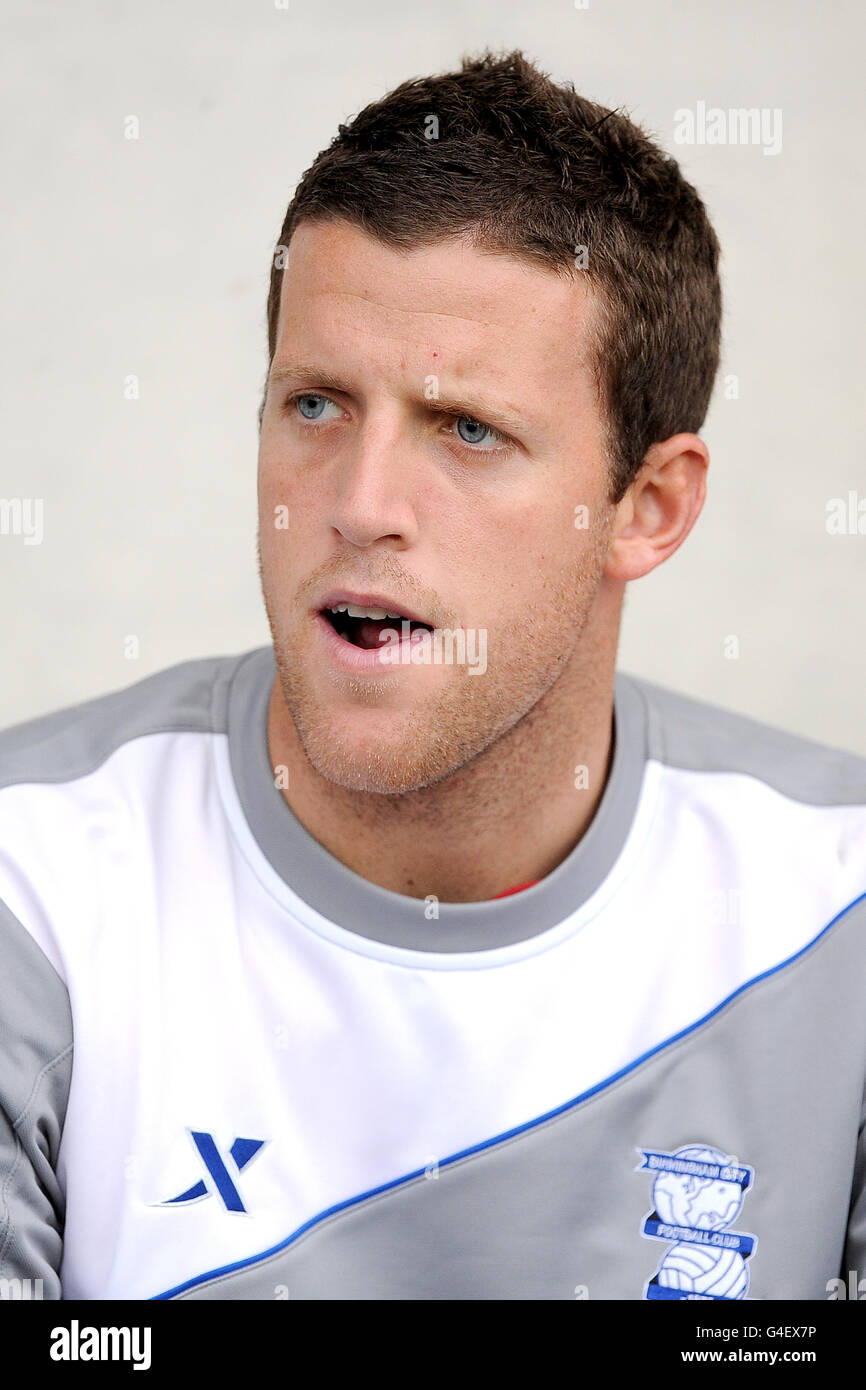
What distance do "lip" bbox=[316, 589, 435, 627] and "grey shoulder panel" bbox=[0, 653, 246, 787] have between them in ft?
1.27

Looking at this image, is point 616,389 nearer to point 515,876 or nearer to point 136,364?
point 515,876

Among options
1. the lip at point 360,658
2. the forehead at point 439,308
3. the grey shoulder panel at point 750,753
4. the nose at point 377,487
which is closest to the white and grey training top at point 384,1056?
the grey shoulder panel at point 750,753

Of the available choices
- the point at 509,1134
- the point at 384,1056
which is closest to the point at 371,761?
the point at 384,1056

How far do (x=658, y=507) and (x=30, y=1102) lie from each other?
3.40 ft

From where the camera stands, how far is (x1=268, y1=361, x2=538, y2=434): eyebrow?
191 centimetres

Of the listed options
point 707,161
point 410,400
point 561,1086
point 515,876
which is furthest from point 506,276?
point 707,161

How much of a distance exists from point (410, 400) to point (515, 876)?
0.61 m

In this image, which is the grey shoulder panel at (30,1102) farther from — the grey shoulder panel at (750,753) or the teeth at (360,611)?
the grey shoulder panel at (750,753)

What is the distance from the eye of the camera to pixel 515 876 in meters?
2.19

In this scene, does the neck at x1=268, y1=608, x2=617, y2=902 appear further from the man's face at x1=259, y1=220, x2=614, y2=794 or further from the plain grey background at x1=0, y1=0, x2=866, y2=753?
the plain grey background at x1=0, y1=0, x2=866, y2=753

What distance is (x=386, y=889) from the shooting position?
2.11m

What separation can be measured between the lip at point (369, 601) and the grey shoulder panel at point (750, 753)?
1.76ft

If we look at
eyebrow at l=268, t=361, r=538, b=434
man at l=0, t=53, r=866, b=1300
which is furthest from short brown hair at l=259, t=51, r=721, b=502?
eyebrow at l=268, t=361, r=538, b=434

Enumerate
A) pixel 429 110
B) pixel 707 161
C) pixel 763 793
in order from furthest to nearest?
pixel 707 161
pixel 763 793
pixel 429 110
